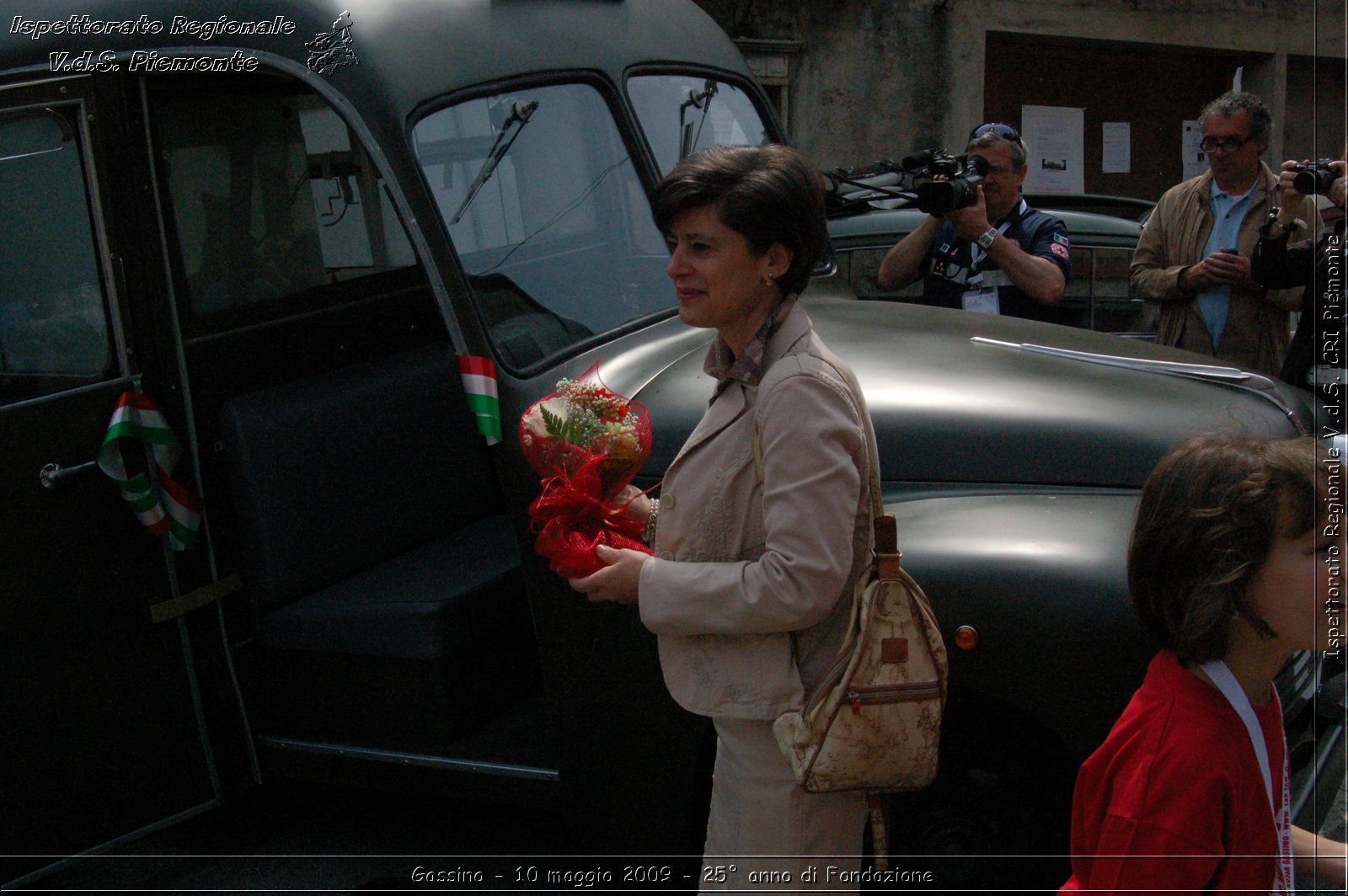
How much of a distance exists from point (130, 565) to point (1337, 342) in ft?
12.3

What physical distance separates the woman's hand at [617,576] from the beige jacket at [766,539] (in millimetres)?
45

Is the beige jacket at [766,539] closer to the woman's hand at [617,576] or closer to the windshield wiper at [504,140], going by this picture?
the woman's hand at [617,576]

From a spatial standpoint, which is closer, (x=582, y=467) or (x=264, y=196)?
(x=582, y=467)

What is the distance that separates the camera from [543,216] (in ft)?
10.1

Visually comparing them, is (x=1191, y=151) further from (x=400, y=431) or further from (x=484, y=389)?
(x=484, y=389)

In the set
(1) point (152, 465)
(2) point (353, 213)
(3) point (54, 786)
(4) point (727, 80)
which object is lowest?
(3) point (54, 786)

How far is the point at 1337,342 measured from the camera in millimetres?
3998

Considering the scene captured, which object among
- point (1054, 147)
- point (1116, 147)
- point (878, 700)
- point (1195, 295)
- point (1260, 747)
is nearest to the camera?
point (1260, 747)

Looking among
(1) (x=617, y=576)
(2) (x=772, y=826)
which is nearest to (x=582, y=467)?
(1) (x=617, y=576)

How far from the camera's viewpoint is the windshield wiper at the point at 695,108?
3.46 m

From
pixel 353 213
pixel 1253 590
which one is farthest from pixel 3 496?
pixel 1253 590

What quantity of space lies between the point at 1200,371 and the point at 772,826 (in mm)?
1672

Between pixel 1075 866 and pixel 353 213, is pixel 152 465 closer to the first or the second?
pixel 353 213

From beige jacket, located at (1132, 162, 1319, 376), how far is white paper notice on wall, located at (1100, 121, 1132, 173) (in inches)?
297
